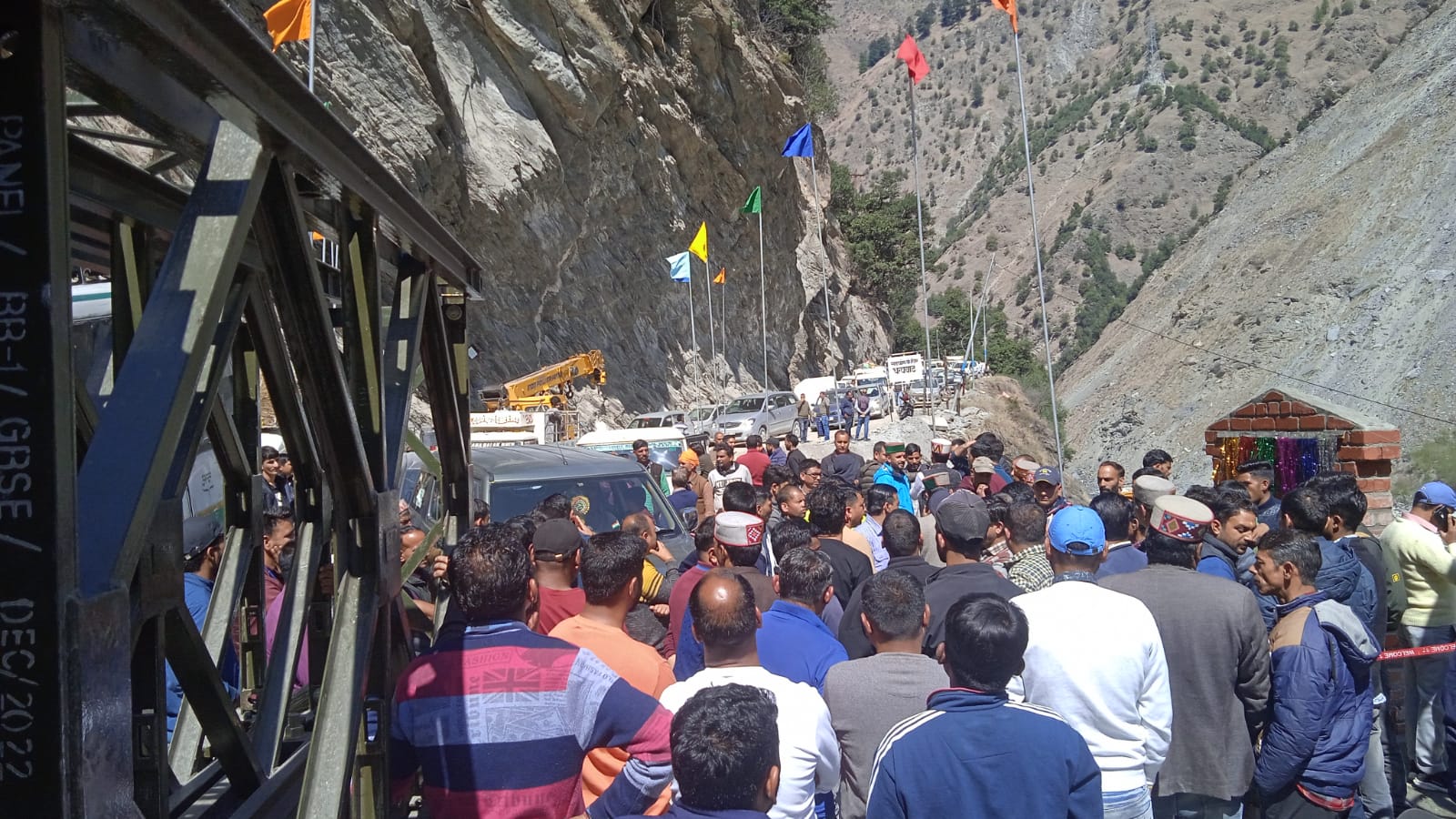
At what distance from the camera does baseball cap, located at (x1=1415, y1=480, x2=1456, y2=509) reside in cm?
607

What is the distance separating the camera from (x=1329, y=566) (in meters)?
5.23

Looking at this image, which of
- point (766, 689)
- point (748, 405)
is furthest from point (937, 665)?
point (748, 405)

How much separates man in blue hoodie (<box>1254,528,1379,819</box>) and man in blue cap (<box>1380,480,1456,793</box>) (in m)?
2.09

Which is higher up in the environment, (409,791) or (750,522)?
(750,522)

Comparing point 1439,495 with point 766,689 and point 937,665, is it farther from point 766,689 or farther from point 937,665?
point 766,689

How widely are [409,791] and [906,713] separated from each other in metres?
1.61

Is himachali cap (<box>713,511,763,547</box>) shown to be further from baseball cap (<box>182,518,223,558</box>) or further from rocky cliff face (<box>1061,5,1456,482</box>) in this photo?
rocky cliff face (<box>1061,5,1456,482</box>)

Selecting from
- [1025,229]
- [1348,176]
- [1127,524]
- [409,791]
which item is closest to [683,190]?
[1348,176]

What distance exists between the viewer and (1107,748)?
144 inches

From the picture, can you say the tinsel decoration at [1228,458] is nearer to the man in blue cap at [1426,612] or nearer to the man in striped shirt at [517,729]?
the man in blue cap at [1426,612]

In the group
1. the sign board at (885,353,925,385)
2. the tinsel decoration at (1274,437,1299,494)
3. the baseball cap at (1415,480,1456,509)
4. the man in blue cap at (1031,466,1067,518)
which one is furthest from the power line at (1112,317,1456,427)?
the baseball cap at (1415,480,1456,509)

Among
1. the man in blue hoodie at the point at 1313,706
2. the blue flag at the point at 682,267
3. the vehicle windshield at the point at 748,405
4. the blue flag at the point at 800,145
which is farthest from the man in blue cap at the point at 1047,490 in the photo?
the vehicle windshield at the point at 748,405

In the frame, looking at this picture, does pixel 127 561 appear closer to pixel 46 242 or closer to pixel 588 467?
pixel 46 242

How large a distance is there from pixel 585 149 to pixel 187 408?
98.3 feet
